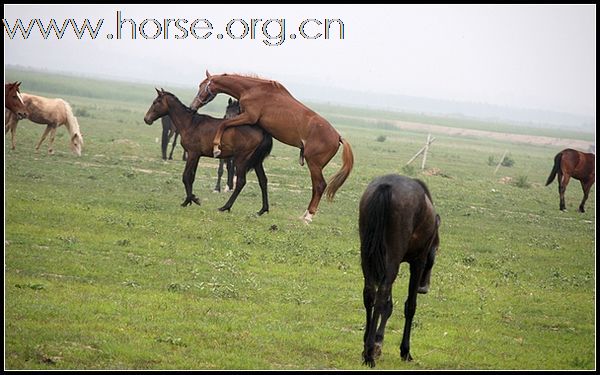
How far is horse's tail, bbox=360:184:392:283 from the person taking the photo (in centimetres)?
821

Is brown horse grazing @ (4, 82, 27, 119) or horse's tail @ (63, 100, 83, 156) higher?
brown horse grazing @ (4, 82, 27, 119)

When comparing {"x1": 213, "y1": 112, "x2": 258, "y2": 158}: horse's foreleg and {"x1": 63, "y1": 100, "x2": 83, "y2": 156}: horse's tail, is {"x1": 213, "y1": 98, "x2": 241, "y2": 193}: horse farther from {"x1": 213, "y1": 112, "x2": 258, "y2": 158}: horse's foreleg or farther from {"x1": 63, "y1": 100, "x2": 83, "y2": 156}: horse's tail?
{"x1": 63, "y1": 100, "x2": 83, "y2": 156}: horse's tail

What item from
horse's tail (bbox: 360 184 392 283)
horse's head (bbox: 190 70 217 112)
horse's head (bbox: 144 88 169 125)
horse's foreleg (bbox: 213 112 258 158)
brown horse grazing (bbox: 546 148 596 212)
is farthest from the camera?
brown horse grazing (bbox: 546 148 596 212)

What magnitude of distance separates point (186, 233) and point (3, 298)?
18.9ft

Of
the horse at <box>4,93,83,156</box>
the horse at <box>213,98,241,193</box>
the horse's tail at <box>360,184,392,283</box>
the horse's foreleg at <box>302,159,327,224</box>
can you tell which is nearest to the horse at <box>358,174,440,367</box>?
the horse's tail at <box>360,184,392,283</box>

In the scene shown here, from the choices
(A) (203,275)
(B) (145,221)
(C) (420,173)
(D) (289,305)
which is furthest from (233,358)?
(C) (420,173)

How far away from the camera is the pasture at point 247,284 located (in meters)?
8.77

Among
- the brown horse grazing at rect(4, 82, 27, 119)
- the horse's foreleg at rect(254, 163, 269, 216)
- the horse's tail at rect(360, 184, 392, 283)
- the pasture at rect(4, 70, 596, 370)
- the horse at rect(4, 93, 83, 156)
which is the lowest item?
the pasture at rect(4, 70, 596, 370)

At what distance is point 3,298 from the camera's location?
961cm

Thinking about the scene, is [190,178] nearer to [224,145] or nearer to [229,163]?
[224,145]

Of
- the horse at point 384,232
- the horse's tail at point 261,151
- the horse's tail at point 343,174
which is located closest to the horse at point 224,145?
the horse's tail at point 261,151

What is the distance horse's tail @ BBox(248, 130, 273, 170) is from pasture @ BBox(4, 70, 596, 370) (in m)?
1.05

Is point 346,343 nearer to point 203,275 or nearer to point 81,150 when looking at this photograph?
point 203,275

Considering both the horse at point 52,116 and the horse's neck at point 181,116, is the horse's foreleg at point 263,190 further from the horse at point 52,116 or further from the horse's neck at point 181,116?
the horse at point 52,116
